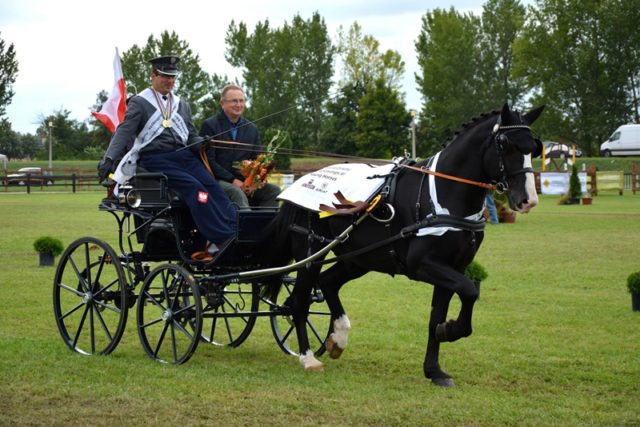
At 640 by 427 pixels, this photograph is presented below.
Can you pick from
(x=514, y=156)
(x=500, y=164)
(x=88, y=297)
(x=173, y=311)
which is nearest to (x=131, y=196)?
(x=173, y=311)

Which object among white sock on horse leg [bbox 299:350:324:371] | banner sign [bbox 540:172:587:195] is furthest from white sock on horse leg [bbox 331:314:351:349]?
banner sign [bbox 540:172:587:195]

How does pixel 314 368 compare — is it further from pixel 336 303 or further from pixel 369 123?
pixel 369 123

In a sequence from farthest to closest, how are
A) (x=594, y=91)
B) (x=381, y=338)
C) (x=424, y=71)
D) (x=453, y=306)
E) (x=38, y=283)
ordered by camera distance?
(x=424, y=71) → (x=594, y=91) → (x=38, y=283) → (x=453, y=306) → (x=381, y=338)

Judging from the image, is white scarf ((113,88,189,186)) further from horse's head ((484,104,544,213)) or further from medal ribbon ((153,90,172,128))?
horse's head ((484,104,544,213))

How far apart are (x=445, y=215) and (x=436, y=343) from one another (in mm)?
997

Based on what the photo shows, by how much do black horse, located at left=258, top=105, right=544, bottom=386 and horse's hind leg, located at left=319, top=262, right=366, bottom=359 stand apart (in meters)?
0.03

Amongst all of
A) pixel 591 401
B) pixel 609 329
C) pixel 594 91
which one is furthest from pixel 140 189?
pixel 594 91

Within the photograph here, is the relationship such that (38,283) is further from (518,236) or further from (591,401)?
(518,236)

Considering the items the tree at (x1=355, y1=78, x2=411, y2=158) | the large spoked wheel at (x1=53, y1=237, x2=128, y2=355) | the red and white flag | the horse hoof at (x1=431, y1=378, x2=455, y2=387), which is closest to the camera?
the horse hoof at (x1=431, y1=378, x2=455, y2=387)

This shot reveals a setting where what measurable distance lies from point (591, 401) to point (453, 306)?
16.2 ft

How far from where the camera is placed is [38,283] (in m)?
14.4

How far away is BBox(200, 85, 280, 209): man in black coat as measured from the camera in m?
9.19

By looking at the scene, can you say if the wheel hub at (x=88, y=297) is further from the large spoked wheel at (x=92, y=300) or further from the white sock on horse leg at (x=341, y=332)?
the white sock on horse leg at (x=341, y=332)

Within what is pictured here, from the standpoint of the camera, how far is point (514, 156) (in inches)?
293
